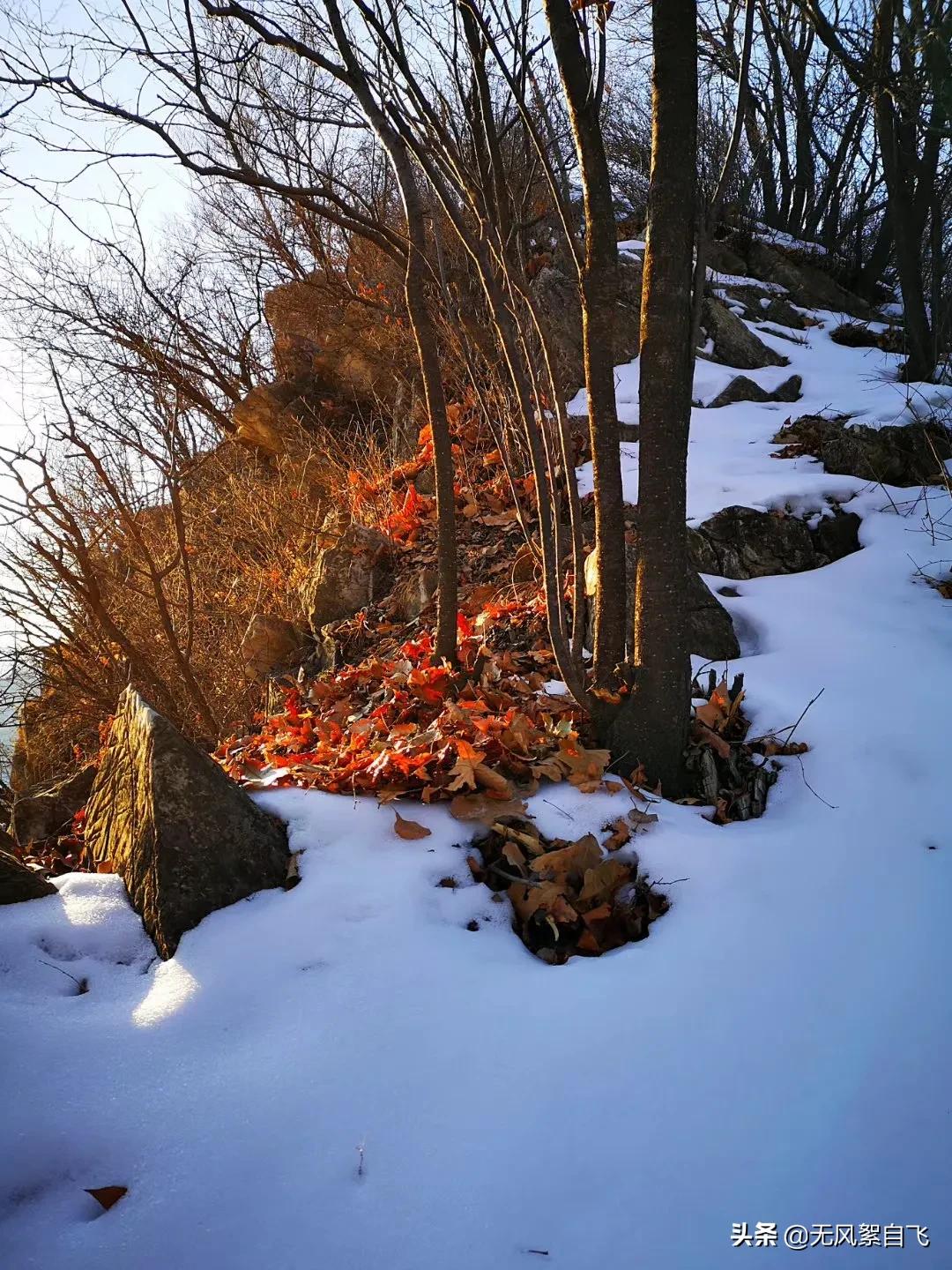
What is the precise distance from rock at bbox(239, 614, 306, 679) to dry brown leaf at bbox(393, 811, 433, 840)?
318cm

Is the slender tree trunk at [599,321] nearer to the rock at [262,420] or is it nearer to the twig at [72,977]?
the twig at [72,977]

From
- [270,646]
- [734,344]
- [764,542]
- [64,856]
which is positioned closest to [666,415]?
[764,542]

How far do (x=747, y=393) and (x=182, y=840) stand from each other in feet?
20.1

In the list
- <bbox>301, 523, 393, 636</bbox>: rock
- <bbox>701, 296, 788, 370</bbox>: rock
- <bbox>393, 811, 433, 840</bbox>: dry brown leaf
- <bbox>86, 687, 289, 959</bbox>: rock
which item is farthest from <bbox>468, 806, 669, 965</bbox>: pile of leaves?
<bbox>701, 296, 788, 370</bbox>: rock

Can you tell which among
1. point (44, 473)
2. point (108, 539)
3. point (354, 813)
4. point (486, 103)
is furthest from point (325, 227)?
point (354, 813)

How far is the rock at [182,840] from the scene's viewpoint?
1.78m

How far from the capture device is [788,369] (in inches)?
261

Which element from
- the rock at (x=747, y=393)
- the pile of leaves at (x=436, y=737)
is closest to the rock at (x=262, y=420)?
the rock at (x=747, y=393)

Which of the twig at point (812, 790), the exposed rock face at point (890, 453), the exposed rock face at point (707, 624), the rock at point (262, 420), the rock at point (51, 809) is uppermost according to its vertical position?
the rock at point (262, 420)

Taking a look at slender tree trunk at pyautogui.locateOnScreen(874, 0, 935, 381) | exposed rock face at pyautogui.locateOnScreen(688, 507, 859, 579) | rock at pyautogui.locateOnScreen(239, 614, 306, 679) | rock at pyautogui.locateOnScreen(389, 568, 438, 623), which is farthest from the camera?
slender tree trunk at pyautogui.locateOnScreen(874, 0, 935, 381)

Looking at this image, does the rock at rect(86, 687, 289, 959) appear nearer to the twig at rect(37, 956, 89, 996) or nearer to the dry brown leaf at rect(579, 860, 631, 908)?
the twig at rect(37, 956, 89, 996)

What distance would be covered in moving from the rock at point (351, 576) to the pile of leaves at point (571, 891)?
3.05 meters

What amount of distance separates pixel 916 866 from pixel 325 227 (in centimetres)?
1088

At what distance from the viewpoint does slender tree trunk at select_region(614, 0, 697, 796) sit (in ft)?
6.98
